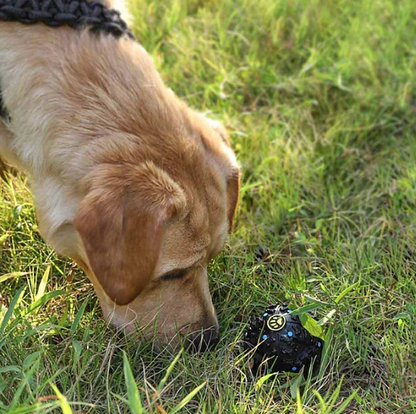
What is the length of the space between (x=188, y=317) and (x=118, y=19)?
1462 mm

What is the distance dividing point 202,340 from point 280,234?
42.6 inches

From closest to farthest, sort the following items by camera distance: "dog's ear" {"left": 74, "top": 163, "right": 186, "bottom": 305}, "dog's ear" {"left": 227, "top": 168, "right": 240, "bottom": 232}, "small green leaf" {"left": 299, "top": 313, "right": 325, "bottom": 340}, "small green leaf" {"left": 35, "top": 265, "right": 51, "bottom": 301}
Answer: "dog's ear" {"left": 74, "top": 163, "right": 186, "bottom": 305} < "small green leaf" {"left": 299, "top": 313, "right": 325, "bottom": 340} < "small green leaf" {"left": 35, "top": 265, "right": 51, "bottom": 301} < "dog's ear" {"left": 227, "top": 168, "right": 240, "bottom": 232}

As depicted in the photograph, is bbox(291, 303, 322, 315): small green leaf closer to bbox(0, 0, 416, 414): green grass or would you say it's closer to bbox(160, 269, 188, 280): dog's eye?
bbox(0, 0, 416, 414): green grass

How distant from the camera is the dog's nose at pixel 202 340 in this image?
2.82 m

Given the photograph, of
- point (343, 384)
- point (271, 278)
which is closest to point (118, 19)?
point (271, 278)

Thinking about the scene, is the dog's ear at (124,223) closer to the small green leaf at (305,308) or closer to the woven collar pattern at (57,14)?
the small green leaf at (305,308)

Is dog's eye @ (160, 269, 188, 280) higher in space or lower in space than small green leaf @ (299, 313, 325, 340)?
higher

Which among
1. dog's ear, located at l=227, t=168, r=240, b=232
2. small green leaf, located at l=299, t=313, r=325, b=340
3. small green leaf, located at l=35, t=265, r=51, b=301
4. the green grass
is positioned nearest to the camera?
the green grass

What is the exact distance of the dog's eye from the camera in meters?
2.68

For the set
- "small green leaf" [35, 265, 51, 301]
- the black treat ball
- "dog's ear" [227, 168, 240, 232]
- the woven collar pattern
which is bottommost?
"small green leaf" [35, 265, 51, 301]

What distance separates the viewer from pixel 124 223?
2424 millimetres

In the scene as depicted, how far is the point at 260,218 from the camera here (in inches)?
148

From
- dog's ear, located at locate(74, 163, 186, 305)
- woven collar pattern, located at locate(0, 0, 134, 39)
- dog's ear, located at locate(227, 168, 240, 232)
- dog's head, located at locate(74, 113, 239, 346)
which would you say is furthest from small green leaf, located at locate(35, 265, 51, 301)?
woven collar pattern, located at locate(0, 0, 134, 39)

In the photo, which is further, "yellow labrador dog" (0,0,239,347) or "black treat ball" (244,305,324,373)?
"black treat ball" (244,305,324,373)
